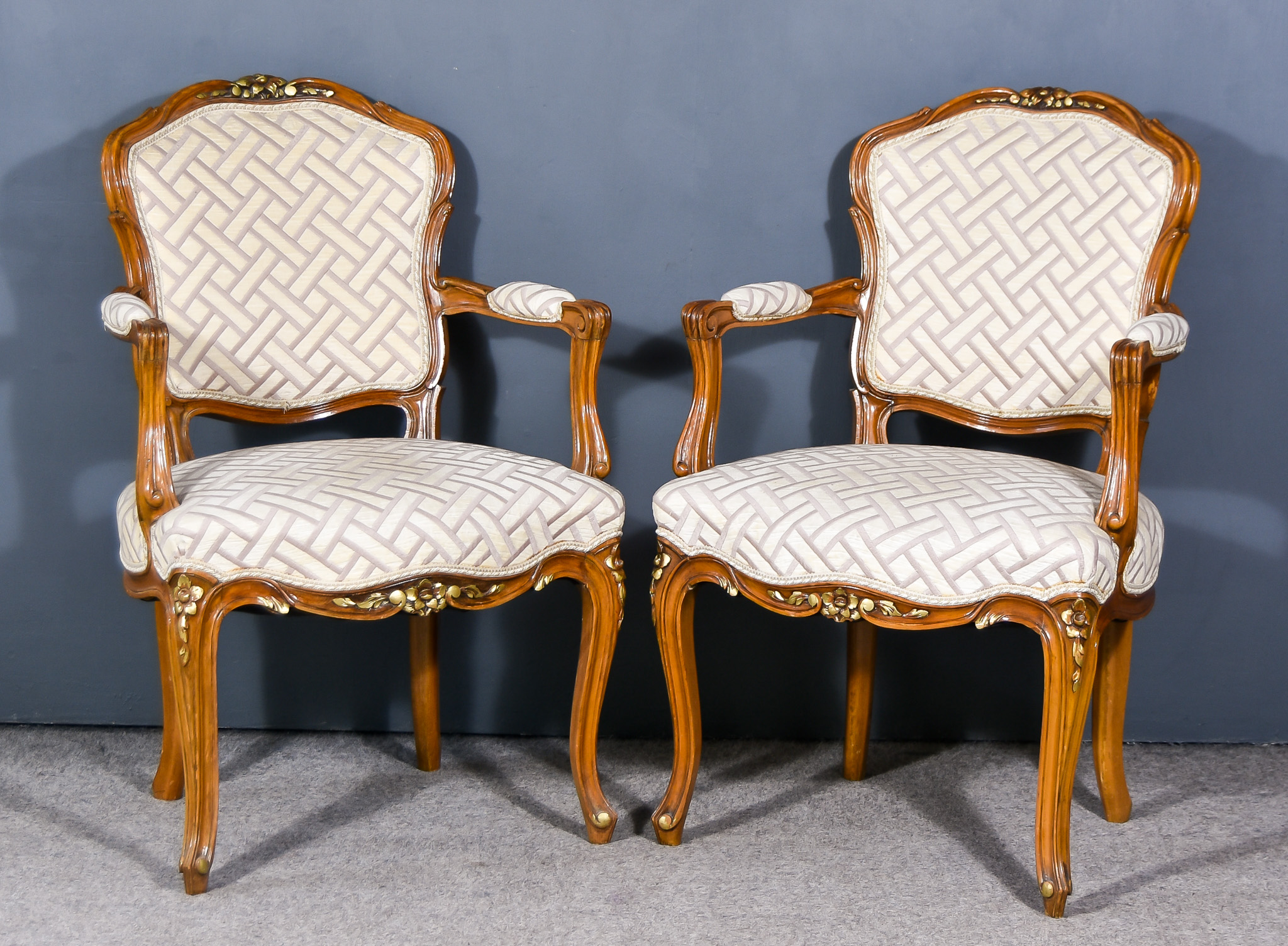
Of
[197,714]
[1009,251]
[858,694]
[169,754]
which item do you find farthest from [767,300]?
[169,754]

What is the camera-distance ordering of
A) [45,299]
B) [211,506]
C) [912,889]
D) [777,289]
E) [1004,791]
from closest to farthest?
[211,506]
[912,889]
[777,289]
[1004,791]
[45,299]

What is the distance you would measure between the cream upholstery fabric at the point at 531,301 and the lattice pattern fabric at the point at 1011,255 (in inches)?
21.1

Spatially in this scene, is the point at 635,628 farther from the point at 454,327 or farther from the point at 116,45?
the point at 116,45

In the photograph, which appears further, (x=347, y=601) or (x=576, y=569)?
(x=576, y=569)

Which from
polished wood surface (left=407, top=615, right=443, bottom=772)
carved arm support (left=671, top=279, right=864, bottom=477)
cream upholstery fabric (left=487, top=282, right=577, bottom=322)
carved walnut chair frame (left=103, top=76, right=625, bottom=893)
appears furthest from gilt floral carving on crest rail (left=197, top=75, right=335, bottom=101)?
polished wood surface (left=407, top=615, right=443, bottom=772)

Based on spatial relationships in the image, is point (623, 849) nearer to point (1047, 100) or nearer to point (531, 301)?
point (531, 301)

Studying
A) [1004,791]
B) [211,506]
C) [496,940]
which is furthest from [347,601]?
[1004,791]

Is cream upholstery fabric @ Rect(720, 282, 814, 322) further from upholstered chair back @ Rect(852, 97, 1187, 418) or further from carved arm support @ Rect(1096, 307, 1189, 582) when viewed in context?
carved arm support @ Rect(1096, 307, 1189, 582)

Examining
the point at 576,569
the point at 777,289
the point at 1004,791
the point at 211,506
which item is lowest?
the point at 1004,791

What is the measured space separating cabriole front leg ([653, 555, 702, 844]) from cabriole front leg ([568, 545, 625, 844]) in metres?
0.07

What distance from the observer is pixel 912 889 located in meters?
1.60

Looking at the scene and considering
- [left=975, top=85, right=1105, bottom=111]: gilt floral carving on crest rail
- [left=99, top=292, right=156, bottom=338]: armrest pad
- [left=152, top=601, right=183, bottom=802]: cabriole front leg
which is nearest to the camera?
[left=99, top=292, right=156, bottom=338]: armrest pad

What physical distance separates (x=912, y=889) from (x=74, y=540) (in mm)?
1636

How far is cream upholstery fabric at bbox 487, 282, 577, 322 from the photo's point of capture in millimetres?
1780
